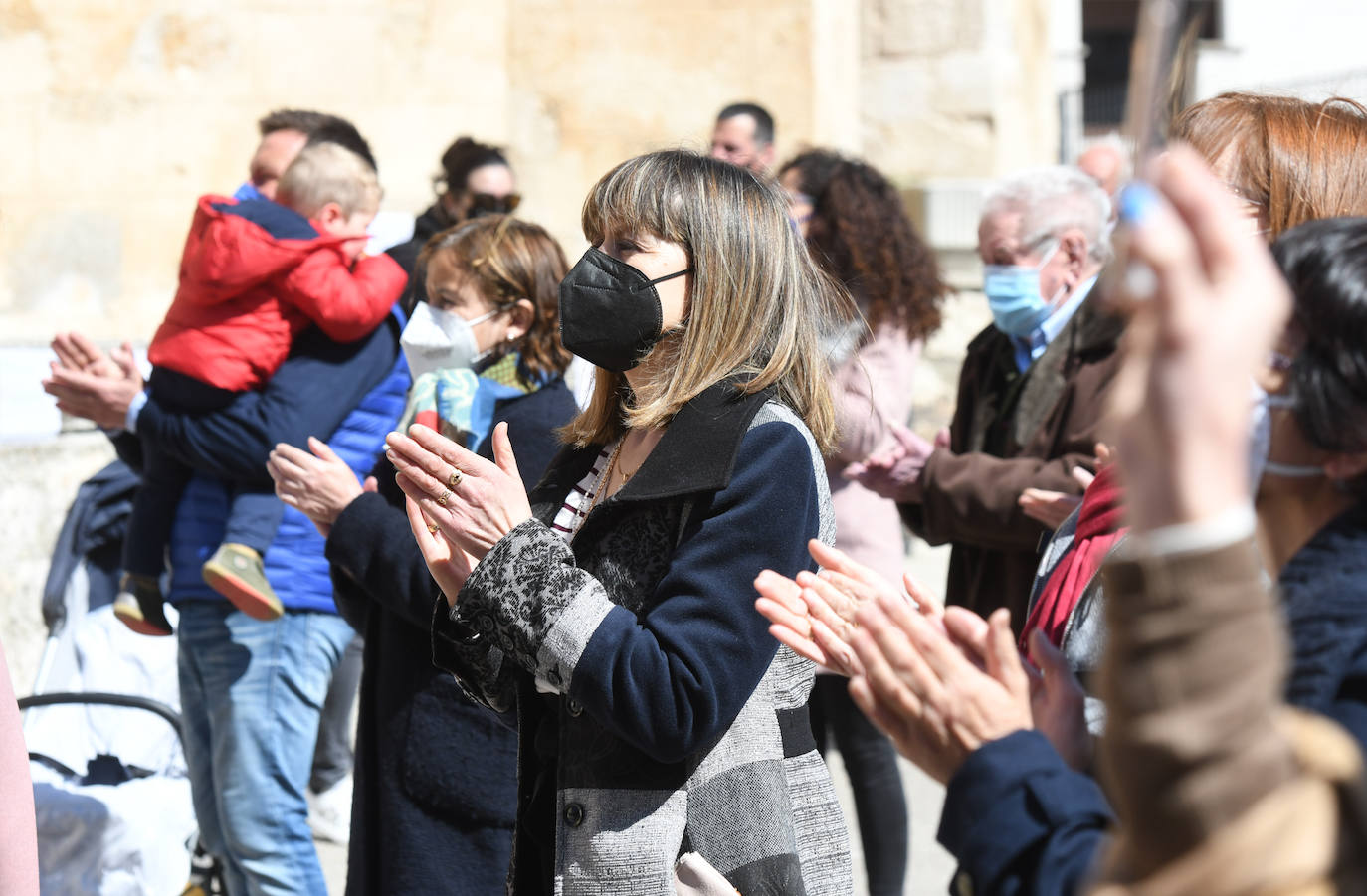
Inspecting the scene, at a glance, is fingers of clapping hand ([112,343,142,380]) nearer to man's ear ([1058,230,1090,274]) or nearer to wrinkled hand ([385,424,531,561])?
wrinkled hand ([385,424,531,561])

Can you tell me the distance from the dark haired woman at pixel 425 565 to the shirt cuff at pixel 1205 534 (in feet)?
5.81

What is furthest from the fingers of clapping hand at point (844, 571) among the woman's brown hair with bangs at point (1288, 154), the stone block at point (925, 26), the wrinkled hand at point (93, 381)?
the stone block at point (925, 26)

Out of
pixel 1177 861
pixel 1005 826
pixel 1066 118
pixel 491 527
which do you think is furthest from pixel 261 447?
pixel 1066 118

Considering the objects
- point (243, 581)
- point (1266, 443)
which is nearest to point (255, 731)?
point (243, 581)

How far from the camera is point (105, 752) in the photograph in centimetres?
343

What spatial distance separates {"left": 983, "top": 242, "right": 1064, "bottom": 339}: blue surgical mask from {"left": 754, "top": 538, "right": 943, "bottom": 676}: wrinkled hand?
2.00 m

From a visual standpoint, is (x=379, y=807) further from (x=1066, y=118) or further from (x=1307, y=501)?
(x=1066, y=118)

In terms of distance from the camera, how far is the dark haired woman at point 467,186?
4742 millimetres

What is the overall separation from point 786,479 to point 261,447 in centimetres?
170

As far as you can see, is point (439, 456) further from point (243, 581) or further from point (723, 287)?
point (243, 581)

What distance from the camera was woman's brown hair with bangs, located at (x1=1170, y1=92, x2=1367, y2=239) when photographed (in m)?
Result: 1.90

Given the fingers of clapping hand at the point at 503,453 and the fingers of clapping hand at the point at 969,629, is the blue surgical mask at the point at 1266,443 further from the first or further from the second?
the fingers of clapping hand at the point at 503,453

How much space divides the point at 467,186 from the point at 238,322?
169 cm

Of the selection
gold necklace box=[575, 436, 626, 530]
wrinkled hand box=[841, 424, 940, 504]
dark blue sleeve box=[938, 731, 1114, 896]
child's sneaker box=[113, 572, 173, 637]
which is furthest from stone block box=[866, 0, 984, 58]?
dark blue sleeve box=[938, 731, 1114, 896]
